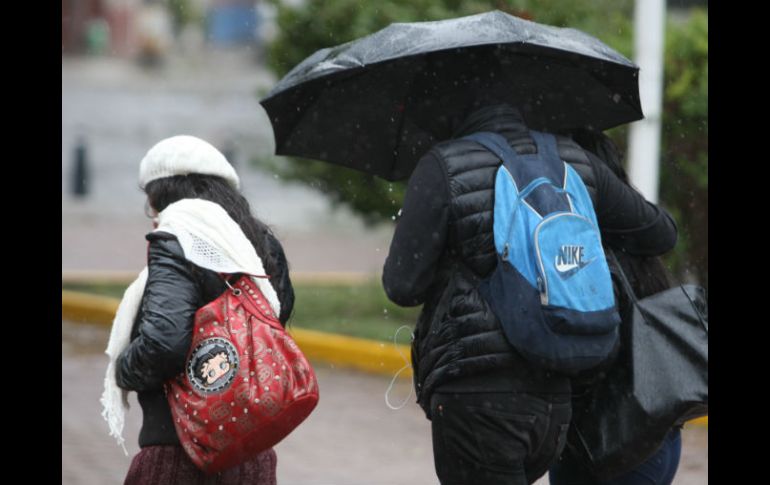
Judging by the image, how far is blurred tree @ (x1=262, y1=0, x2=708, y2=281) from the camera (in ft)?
31.7

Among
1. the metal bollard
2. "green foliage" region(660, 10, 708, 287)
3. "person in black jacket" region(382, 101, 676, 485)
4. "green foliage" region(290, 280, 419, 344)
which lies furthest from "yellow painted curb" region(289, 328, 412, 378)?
the metal bollard

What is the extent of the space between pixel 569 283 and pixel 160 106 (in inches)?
1389

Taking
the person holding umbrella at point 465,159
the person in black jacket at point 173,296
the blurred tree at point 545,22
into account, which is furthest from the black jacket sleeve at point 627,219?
the blurred tree at point 545,22

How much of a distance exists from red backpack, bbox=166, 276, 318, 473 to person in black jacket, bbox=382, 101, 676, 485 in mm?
435

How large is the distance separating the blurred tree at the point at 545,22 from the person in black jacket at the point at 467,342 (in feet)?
18.3

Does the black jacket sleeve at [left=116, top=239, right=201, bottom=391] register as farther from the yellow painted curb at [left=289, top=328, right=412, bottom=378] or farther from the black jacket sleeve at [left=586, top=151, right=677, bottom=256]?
the yellow painted curb at [left=289, top=328, right=412, bottom=378]

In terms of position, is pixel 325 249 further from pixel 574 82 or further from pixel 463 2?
pixel 574 82

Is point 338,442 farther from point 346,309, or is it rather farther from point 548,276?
point 346,309

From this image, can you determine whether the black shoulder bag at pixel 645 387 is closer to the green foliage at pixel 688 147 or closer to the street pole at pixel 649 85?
the street pole at pixel 649 85

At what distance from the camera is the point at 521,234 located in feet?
12.8

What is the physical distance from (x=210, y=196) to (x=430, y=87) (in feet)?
2.96

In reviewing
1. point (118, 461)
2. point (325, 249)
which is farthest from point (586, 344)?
point (325, 249)

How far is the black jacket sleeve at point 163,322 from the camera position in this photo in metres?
3.91

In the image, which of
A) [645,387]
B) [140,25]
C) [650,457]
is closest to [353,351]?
[650,457]
